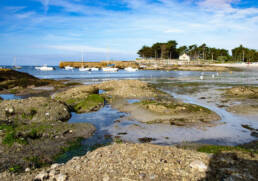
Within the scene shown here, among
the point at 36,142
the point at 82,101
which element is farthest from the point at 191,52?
the point at 36,142

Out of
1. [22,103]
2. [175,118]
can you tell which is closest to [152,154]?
[175,118]

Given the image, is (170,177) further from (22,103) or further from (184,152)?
(22,103)

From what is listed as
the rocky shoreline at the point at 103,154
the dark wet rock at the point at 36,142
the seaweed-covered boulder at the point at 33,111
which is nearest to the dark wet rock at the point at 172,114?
the rocky shoreline at the point at 103,154

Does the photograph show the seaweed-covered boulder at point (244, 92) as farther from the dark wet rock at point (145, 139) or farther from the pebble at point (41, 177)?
the pebble at point (41, 177)

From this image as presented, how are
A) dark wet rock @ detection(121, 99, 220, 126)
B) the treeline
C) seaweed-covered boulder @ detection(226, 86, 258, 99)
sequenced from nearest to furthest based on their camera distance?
dark wet rock @ detection(121, 99, 220, 126) < seaweed-covered boulder @ detection(226, 86, 258, 99) < the treeline

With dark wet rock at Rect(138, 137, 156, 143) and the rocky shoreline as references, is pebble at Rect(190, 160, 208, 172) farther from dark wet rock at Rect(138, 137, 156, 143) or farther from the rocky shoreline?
dark wet rock at Rect(138, 137, 156, 143)

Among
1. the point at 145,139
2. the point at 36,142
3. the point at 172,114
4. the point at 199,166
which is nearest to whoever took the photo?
the point at 199,166

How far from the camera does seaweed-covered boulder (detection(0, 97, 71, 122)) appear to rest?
13388mm

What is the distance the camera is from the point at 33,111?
13.9 meters

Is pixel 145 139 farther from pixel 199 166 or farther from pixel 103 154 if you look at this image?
pixel 199 166

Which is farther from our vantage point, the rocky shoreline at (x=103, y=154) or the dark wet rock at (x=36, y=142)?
the dark wet rock at (x=36, y=142)

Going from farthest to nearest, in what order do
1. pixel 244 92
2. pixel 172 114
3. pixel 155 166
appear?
pixel 244 92, pixel 172 114, pixel 155 166

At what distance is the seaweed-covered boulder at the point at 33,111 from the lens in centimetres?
1339

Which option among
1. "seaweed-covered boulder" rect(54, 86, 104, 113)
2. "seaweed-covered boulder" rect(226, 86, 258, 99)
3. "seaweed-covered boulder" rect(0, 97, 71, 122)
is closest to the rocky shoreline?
"seaweed-covered boulder" rect(0, 97, 71, 122)
